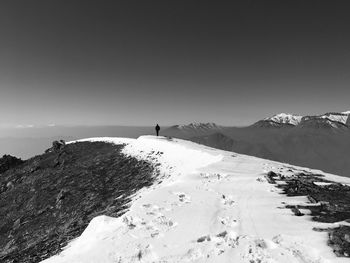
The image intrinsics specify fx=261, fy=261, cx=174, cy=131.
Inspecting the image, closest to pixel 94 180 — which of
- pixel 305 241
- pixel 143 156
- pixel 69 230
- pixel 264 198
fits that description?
pixel 143 156

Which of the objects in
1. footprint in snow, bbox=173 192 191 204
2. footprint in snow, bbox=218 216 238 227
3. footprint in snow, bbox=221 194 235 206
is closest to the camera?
footprint in snow, bbox=218 216 238 227

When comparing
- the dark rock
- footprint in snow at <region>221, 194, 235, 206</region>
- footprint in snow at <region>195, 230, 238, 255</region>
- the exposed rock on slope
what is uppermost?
the dark rock

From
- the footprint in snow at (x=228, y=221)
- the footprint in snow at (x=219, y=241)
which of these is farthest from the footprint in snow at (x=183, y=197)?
the footprint in snow at (x=219, y=241)

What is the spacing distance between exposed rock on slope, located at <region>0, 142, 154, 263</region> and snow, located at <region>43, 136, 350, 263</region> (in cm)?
355

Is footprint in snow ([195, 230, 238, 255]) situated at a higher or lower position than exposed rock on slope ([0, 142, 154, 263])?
higher

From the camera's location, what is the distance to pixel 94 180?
2750cm

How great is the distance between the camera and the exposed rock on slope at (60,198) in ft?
55.8

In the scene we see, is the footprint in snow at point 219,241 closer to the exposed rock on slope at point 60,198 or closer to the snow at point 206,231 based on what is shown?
the snow at point 206,231

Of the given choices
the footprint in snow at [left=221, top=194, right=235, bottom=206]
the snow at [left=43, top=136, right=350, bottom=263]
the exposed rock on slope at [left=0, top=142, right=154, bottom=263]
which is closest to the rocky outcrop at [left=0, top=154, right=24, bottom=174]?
the exposed rock on slope at [left=0, top=142, right=154, bottom=263]

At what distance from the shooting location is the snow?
8344mm

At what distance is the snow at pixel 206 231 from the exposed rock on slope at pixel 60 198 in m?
3.55

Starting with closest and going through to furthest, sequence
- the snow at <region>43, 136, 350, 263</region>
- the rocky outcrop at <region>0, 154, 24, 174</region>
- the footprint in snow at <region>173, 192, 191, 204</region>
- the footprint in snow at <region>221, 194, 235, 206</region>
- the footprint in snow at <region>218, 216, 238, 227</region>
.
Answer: the snow at <region>43, 136, 350, 263</region>, the footprint in snow at <region>218, 216, 238, 227</region>, the footprint in snow at <region>221, 194, 235, 206</region>, the footprint in snow at <region>173, 192, 191, 204</region>, the rocky outcrop at <region>0, 154, 24, 174</region>

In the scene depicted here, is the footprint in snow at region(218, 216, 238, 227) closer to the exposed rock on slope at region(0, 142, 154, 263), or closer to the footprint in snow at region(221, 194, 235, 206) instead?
the footprint in snow at region(221, 194, 235, 206)

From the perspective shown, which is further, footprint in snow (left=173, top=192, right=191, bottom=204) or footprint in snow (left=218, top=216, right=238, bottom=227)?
footprint in snow (left=173, top=192, right=191, bottom=204)
